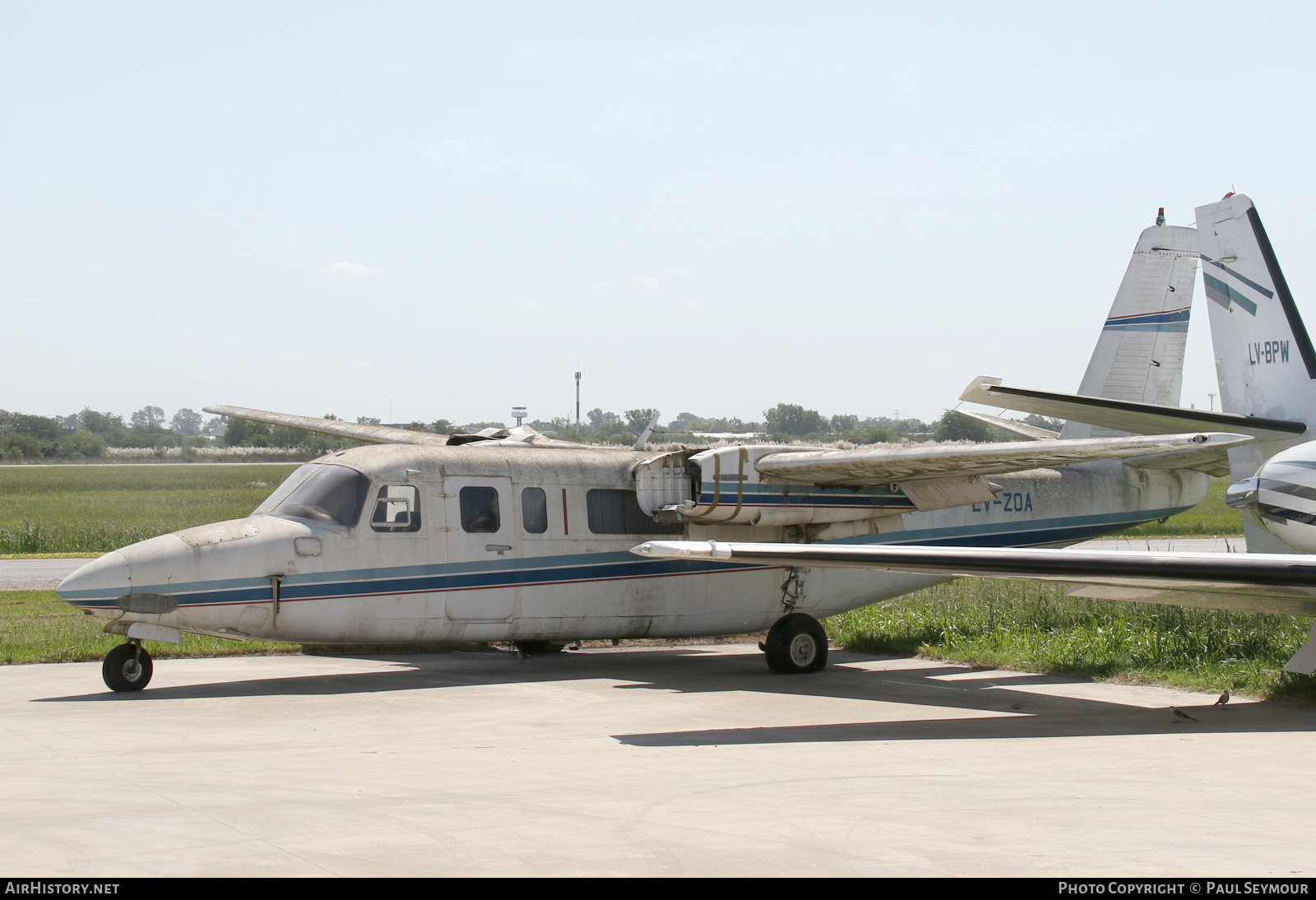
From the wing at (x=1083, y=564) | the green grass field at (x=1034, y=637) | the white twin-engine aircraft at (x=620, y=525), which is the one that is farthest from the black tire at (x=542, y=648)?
the wing at (x=1083, y=564)

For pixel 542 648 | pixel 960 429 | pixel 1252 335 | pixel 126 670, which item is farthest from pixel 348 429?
pixel 960 429

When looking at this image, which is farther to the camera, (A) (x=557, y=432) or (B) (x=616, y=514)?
(A) (x=557, y=432)

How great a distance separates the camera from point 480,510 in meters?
13.2

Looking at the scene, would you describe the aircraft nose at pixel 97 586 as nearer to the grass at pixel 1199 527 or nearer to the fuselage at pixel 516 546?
the fuselage at pixel 516 546

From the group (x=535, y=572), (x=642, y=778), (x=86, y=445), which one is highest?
(x=86, y=445)

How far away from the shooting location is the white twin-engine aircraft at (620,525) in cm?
1180

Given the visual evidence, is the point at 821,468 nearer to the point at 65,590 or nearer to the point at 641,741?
the point at 641,741

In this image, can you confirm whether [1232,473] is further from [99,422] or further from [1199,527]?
[99,422]

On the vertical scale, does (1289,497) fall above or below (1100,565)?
above

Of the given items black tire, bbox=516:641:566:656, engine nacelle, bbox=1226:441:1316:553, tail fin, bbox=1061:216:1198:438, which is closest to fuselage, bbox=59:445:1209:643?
tail fin, bbox=1061:216:1198:438

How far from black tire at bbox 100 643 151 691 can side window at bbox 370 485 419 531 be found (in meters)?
2.62

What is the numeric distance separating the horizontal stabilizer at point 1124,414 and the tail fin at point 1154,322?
86.8 inches

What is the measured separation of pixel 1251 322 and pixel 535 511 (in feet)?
29.1
